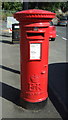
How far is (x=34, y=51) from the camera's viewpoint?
361 centimetres

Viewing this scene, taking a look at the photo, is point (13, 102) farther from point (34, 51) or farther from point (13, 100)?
point (34, 51)

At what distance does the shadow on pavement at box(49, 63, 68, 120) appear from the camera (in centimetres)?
401

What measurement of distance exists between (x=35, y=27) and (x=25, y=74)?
966 millimetres

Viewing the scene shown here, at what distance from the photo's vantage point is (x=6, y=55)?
8.38 metres

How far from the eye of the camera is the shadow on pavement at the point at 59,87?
158 inches

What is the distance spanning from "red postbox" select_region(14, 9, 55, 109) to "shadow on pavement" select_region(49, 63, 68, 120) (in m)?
0.43

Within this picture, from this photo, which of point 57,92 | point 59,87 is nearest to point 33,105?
point 57,92

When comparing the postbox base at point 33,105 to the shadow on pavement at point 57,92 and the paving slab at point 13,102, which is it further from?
the shadow on pavement at point 57,92

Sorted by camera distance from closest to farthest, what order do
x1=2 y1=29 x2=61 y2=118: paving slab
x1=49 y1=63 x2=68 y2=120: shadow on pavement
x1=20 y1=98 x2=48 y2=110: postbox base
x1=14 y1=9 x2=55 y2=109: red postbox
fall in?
x1=14 y1=9 x2=55 y2=109: red postbox, x1=2 y1=29 x2=61 y2=118: paving slab, x1=20 y1=98 x2=48 y2=110: postbox base, x1=49 y1=63 x2=68 y2=120: shadow on pavement

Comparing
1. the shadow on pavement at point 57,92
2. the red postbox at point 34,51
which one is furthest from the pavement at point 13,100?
the red postbox at point 34,51

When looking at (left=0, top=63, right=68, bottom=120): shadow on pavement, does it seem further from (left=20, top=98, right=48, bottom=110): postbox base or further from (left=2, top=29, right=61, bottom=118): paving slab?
(left=20, top=98, right=48, bottom=110): postbox base

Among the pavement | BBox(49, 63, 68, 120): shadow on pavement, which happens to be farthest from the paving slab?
BBox(49, 63, 68, 120): shadow on pavement

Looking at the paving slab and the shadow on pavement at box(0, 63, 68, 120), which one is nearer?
the paving slab

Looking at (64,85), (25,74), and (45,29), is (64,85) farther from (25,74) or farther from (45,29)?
(45,29)
